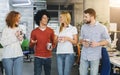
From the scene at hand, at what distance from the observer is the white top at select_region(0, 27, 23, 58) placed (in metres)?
3.86

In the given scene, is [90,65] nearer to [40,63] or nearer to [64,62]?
[64,62]

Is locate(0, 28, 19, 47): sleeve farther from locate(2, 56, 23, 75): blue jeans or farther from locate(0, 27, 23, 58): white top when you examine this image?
locate(2, 56, 23, 75): blue jeans

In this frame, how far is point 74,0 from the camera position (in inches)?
666

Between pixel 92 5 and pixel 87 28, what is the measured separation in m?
6.77

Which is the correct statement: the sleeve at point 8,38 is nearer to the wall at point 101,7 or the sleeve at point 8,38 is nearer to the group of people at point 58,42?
the group of people at point 58,42

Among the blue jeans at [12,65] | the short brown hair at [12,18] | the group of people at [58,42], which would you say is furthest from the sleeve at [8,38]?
the blue jeans at [12,65]

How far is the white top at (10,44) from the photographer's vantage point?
152 inches

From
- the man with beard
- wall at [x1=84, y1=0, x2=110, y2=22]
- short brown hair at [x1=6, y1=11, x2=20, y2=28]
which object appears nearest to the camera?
the man with beard

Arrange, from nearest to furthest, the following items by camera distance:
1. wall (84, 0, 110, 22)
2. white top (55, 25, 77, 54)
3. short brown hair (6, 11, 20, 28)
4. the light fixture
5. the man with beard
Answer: the man with beard < short brown hair (6, 11, 20, 28) < white top (55, 25, 77, 54) < wall (84, 0, 110, 22) < the light fixture

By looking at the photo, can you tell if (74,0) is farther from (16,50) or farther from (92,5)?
(16,50)

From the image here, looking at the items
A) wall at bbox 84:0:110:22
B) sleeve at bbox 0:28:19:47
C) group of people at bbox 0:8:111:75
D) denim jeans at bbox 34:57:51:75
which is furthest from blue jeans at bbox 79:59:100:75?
wall at bbox 84:0:110:22

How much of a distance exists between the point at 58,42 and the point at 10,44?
2.27ft

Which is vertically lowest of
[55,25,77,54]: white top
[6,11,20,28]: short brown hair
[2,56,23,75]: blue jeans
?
[2,56,23,75]: blue jeans

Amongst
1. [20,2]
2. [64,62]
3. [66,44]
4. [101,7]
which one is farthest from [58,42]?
[20,2]
